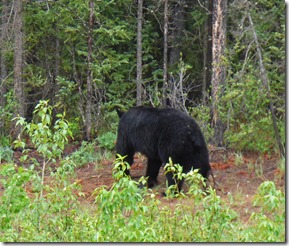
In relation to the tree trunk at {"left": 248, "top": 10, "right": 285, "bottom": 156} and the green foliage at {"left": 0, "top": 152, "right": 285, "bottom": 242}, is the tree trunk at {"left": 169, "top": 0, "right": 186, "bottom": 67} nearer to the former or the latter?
the tree trunk at {"left": 248, "top": 10, "right": 285, "bottom": 156}

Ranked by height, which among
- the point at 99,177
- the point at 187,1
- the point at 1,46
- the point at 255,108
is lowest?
the point at 99,177

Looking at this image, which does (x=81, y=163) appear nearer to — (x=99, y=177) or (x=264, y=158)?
(x=99, y=177)

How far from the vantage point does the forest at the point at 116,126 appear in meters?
7.35

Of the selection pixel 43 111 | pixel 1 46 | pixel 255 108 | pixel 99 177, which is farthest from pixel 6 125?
pixel 43 111

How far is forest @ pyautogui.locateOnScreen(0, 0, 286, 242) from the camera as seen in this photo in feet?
24.1

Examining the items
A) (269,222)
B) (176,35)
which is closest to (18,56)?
(176,35)

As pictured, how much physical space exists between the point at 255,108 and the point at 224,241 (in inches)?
266

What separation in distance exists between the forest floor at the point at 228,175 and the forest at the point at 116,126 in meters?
0.03

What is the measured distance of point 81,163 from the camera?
47.6ft

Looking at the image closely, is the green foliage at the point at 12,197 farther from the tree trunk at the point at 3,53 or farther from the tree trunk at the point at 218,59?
the tree trunk at the point at 3,53

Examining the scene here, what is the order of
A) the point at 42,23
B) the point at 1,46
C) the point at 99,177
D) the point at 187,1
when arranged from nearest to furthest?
the point at 99,177 → the point at 1,46 → the point at 42,23 → the point at 187,1

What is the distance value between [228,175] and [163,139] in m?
1.99

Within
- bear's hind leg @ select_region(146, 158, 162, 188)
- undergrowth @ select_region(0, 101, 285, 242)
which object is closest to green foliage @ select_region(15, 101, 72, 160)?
undergrowth @ select_region(0, 101, 285, 242)

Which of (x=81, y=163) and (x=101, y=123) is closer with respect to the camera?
(x=81, y=163)
